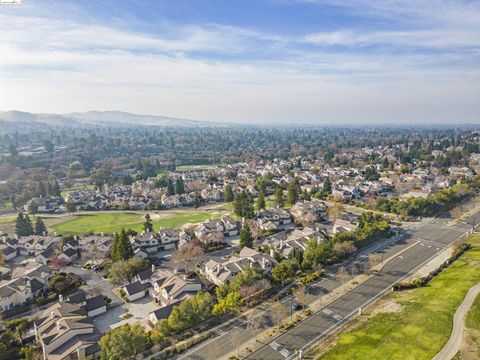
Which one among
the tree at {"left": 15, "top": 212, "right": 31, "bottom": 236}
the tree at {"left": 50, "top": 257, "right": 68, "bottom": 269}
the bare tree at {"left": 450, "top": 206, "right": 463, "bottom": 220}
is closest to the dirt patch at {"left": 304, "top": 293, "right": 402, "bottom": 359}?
the bare tree at {"left": 450, "top": 206, "right": 463, "bottom": 220}

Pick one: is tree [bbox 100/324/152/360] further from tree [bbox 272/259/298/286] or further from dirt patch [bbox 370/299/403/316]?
dirt patch [bbox 370/299/403/316]

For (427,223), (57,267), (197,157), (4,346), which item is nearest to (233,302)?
(4,346)

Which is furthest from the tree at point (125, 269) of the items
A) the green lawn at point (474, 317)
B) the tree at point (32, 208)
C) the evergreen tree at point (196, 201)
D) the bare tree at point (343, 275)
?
the tree at point (32, 208)

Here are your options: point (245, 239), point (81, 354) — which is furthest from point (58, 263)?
point (245, 239)

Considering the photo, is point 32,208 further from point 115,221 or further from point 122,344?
point 122,344

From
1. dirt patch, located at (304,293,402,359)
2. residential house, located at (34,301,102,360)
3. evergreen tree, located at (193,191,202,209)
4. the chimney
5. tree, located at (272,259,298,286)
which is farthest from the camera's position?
evergreen tree, located at (193,191,202,209)

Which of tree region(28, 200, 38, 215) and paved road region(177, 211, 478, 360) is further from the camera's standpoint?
tree region(28, 200, 38, 215)

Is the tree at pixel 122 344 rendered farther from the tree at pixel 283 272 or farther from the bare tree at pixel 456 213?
the bare tree at pixel 456 213
